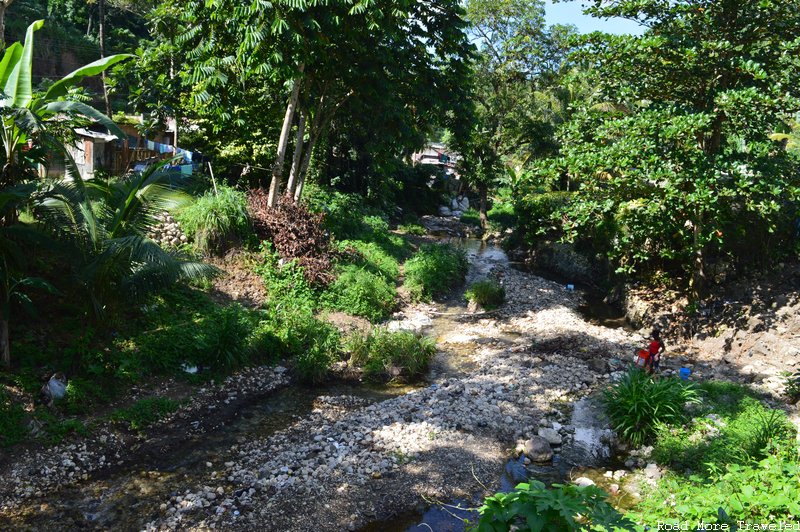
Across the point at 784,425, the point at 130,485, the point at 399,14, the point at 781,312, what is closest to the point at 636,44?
the point at 399,14

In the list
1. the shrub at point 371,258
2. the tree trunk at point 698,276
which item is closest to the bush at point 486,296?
the shrub at point 371,258

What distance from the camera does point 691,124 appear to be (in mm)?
11195

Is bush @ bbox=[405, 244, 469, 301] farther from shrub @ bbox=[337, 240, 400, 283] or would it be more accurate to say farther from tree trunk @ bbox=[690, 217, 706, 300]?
tree trunk @ bbox=[690, 217, 706, 300]

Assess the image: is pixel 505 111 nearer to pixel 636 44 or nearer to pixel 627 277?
pixel 627 277

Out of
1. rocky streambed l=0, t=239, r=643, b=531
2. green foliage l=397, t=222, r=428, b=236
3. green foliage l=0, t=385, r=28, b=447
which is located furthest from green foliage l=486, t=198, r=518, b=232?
green foliage l=0, t=385, r=28, b=447

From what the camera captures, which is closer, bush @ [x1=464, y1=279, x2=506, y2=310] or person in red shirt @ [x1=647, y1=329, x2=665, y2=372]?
person in red shirt @ [x1=647, y1=329, x2=665, y2=372]

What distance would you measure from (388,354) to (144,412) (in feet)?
16.3

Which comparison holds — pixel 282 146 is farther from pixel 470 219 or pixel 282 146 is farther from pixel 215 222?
pixel 470 219

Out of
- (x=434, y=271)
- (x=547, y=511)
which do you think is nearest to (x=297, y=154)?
(x=434, y=271)

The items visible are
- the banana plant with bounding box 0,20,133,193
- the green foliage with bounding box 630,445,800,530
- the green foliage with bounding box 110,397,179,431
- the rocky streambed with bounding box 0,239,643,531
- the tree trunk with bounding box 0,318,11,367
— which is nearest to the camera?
the green foliage with bounding box 630,445,800,530

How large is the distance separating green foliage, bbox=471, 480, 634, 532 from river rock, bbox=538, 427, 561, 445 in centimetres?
576

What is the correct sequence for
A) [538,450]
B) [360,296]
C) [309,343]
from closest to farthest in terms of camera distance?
[538,450]
[309,343]
[360,296]

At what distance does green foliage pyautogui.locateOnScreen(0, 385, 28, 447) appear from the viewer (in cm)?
741

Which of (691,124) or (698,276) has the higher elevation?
(691,124)
